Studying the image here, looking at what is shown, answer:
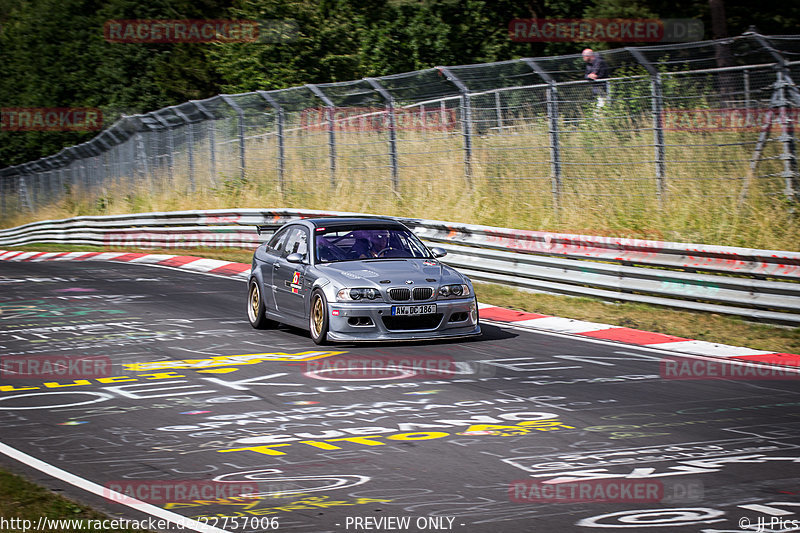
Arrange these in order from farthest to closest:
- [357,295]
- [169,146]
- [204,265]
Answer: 1. [169,146]
2. [204,265]
3. [357,295]

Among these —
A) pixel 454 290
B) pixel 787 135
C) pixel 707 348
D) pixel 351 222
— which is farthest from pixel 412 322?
pixel 787 135

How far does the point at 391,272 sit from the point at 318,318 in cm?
95

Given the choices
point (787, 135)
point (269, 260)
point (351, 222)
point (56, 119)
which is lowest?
point (269, 260)

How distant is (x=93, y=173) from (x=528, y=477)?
36.4m

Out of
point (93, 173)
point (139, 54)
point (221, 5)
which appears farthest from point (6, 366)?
point (139, 54)

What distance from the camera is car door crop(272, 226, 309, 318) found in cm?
1206

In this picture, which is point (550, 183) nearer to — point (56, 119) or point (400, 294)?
point (400, 294)

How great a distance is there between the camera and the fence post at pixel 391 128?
69.4 feet

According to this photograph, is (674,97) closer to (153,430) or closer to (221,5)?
(153,430)

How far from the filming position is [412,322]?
11.3m

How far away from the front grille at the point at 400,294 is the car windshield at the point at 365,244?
1131mm

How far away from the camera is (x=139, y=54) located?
63.1 m

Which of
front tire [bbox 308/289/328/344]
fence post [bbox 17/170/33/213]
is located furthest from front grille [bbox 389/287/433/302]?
fence post [bbox 17/170/33/213]

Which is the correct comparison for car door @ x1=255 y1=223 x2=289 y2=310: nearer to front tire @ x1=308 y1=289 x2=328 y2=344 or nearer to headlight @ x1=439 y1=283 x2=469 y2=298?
front tire @ x1=308 y1=289 x2=328 y2=344
